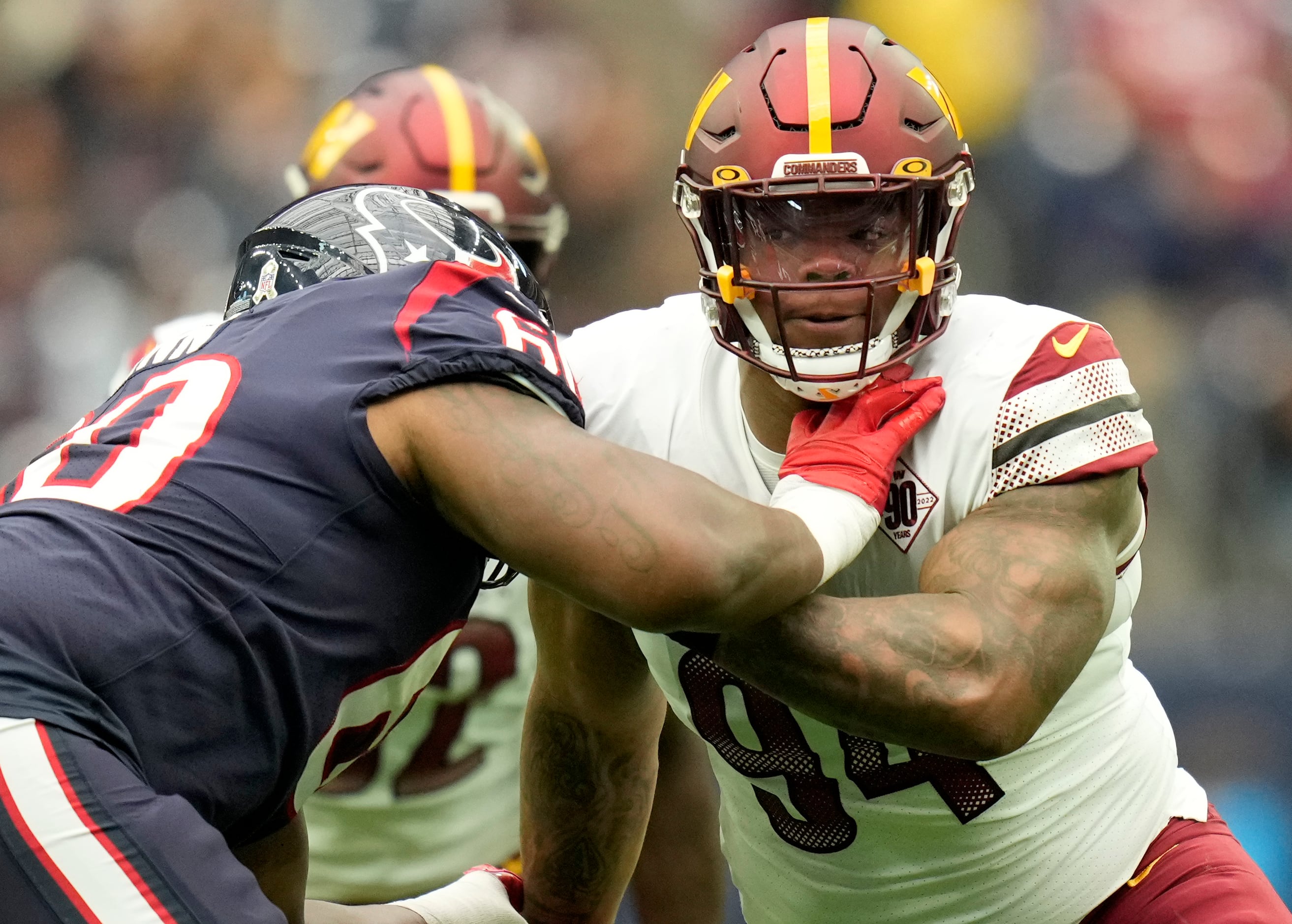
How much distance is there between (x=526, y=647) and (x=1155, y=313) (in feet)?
9.03

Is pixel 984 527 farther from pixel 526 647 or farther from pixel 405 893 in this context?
pixel 405 893

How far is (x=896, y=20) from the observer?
5309 mm

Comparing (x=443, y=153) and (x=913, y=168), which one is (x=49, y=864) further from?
(x=443, y=153)

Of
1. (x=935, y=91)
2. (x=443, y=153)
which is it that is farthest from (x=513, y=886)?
(x=443, y=153)

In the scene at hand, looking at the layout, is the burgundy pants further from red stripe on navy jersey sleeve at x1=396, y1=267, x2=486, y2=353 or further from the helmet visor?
red stripe on navy jersey sleeve at x1=396, y1=267, x2=486, y2=353

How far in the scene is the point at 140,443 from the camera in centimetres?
178

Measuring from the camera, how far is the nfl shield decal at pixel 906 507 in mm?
2182

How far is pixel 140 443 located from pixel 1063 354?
1310 millimetres

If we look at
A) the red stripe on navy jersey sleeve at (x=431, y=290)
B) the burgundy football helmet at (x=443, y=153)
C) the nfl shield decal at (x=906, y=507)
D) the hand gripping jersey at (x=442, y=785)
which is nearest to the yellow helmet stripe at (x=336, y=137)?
the burgundy football helmet at (x=443, y=153)

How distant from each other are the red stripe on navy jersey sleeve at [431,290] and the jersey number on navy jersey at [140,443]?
8.7 inches

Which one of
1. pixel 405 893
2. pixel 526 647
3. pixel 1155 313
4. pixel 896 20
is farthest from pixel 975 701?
pixel 896 20

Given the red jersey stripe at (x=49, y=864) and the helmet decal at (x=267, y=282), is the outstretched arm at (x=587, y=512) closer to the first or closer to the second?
the helmet decal at (x=267, y=282)

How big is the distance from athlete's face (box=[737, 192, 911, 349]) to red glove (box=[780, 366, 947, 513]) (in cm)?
10

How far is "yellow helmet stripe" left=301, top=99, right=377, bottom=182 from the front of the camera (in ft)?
12.1
